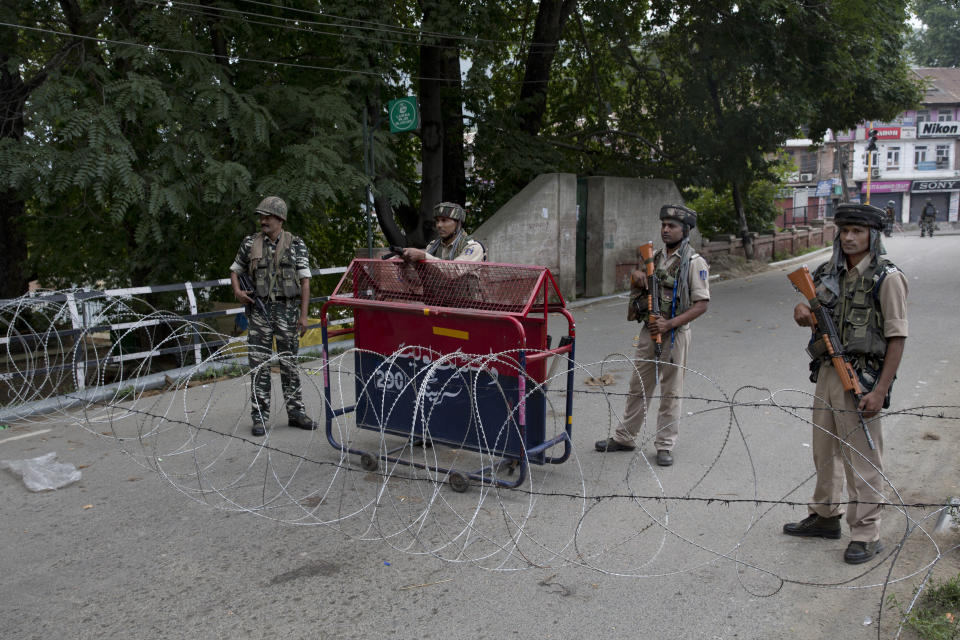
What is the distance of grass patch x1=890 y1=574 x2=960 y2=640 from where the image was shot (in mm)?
3553

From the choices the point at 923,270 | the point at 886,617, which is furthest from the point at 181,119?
the point at 923,270

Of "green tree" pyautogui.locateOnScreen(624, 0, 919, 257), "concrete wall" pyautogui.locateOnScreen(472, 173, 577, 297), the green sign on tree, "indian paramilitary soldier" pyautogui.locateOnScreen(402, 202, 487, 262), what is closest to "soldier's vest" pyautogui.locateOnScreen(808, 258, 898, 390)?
"indian paramilitary soldier" pyautogui.locateOnScreen(402, 202, 487, 262)

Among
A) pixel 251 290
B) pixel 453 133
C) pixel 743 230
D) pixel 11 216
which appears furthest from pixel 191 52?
pixel 743 230

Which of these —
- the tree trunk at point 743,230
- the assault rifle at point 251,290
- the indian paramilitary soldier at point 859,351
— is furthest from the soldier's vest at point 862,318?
the tree trunk at point 743,230

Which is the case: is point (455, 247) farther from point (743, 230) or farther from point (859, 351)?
point (743, 230)

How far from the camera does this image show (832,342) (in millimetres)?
4438

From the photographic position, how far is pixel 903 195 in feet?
194

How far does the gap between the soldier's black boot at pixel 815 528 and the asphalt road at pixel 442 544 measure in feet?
0.21

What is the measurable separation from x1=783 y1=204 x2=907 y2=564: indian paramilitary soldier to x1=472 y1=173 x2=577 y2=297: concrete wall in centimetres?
1005

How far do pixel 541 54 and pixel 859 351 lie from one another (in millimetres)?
14233

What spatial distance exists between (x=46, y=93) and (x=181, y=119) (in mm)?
1472

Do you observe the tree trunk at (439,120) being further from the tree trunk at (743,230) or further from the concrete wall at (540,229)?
the tree trunk at (743,230)

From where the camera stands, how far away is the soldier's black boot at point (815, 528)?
474 centimetres

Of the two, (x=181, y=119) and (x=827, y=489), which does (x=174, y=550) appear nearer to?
(x=827, y=489)
